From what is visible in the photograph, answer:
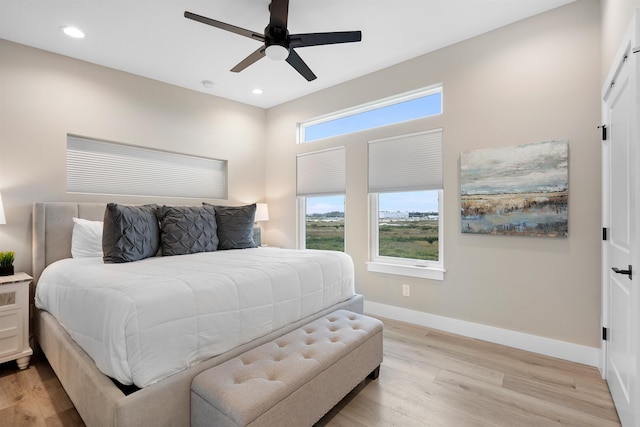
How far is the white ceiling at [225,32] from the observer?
241 cm

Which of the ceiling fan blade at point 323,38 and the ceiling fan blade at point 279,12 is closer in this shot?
the ceiling fan blade at point 279,12

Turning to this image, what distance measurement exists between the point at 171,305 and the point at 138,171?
111 inches

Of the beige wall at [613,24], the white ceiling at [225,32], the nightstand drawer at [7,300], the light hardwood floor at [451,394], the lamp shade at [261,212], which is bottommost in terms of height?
the light hardwood floor at [451,394]

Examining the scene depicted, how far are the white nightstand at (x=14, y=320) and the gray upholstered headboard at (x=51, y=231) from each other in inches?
12.5

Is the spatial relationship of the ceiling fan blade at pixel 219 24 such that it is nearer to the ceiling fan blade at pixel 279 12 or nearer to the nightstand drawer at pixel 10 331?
the ceiling fan blade at pixel 279 12

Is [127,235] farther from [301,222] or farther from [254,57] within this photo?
[301,222]

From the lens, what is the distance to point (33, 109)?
2.85 m

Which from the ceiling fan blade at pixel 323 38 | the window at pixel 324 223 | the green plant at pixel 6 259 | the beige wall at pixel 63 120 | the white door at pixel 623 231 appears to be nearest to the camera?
the white door at pixel 623 231

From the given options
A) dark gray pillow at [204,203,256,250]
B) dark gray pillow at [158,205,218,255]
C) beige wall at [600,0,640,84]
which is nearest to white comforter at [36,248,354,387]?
dark gray pillow at [158,205,218,255]

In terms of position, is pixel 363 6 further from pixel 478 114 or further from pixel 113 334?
pixel 113 334

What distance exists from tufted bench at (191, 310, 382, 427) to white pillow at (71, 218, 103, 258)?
2.06m

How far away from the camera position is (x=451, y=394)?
199cm

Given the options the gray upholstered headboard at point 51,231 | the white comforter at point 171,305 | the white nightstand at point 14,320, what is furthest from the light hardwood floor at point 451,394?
the gray upholstered headboard at point 51,231

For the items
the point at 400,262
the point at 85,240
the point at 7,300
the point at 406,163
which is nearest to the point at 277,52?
the point at 406,163
